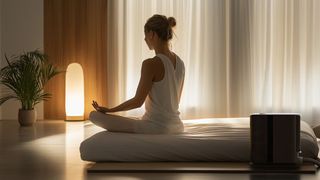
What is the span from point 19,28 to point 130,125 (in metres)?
3.96

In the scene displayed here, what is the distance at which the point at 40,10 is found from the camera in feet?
25.8

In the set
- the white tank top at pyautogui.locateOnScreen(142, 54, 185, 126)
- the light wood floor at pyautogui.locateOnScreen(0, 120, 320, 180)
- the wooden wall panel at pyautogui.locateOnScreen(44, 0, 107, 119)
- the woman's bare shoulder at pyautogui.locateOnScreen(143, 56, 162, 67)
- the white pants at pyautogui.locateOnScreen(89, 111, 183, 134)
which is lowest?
the light wood floor at pyautogui.locateOnScreen(0, 120, 320, 180)

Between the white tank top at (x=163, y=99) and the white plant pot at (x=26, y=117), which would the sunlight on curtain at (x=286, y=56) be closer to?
the white plant pot at (x=26, y=117)

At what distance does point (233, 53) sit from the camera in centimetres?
752

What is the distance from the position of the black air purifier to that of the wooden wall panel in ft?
13.5

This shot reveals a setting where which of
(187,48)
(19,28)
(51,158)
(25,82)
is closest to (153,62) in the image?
(51,158)

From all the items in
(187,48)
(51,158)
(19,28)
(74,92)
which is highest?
(19,28)

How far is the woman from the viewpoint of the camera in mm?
4312

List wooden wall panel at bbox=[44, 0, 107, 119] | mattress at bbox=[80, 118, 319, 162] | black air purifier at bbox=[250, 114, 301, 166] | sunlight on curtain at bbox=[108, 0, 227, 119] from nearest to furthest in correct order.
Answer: black air purifier at bbox=[250, 114, 301, 166], mattress at bbox=[80, 118, 319, 162], sunlight on curtain at bbox=[108, 0, 227, 119], wooden wall panel at bbox=[44, 0, 107, 119]

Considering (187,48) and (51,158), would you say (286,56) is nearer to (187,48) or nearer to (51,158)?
(187,48)

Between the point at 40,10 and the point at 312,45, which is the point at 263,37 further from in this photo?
the point at 40,10

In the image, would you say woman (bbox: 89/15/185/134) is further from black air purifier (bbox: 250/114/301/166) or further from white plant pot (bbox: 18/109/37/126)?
white plant pot (bbox: 18/109/37/126)

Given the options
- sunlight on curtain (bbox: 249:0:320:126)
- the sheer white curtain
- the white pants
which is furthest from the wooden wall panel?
the white pants

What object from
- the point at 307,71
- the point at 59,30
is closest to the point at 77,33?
the point at 59,30
